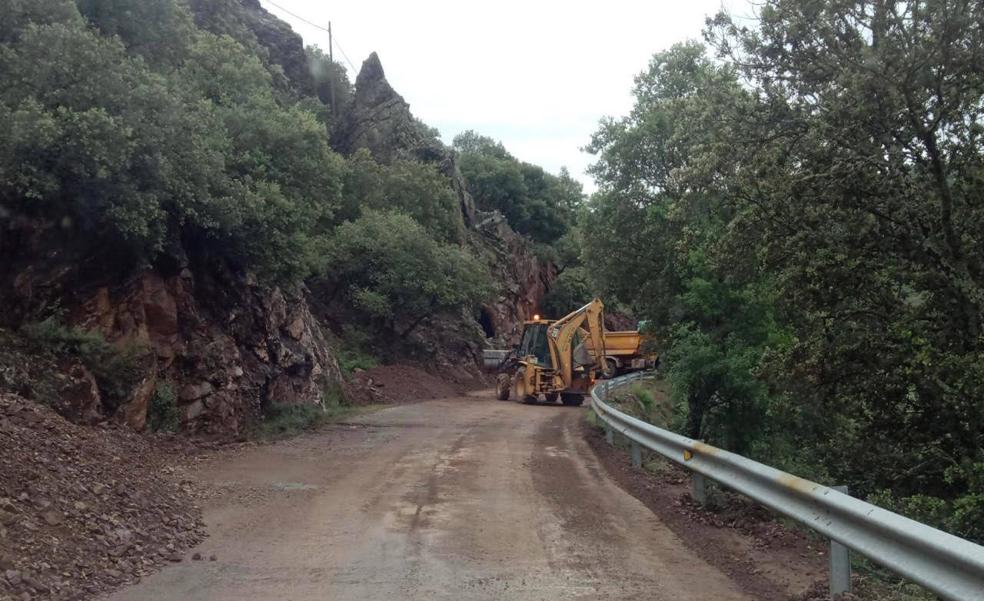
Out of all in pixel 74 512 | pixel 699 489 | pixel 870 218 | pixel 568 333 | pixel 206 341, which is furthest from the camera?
pixel 568 333

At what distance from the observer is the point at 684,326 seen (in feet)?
48.9

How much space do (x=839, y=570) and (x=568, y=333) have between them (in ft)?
76.3

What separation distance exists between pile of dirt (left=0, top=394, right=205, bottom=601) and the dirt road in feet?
1.09

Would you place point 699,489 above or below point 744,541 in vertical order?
above

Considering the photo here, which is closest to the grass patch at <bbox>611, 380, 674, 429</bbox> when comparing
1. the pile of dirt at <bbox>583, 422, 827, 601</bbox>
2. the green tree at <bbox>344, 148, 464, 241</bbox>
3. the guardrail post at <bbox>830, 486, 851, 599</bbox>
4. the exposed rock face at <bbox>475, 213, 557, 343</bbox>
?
the pile of dirt at <bbox>583, 422, 827, 601</bbox>

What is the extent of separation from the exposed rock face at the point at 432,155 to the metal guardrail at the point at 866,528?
136 ft

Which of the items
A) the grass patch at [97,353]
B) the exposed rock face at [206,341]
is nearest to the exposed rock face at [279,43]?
the exposed rock face at [206,341]

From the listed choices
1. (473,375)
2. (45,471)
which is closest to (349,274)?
(473,375)

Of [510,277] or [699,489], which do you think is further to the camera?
[510,277]

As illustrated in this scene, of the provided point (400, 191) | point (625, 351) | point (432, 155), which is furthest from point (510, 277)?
point (400, 191)

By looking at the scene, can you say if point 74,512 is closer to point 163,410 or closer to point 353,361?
point 163,410

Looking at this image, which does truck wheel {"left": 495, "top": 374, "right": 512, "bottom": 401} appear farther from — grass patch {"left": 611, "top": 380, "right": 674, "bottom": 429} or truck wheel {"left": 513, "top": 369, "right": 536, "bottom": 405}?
grass patch {"left": 611, "top": 380, "right": 674, "bottom": 429}

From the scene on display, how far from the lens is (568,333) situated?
29.0 metres

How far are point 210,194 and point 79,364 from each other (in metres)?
4.05
